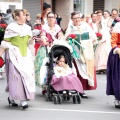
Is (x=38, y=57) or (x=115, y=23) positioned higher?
(x=115, y=23)

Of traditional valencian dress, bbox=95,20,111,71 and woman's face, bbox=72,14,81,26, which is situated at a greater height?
woman's face, bbox=72,14,81,26

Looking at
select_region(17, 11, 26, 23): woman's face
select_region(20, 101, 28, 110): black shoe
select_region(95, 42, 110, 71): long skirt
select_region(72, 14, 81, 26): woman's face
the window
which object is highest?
the window

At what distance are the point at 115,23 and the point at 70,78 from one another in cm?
136

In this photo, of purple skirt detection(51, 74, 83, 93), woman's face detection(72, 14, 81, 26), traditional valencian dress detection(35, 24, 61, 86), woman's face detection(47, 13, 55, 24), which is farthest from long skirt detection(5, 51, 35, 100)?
woman's face detection(72, 14, 81, 26)

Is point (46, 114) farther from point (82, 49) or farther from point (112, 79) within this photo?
point (82, 49)

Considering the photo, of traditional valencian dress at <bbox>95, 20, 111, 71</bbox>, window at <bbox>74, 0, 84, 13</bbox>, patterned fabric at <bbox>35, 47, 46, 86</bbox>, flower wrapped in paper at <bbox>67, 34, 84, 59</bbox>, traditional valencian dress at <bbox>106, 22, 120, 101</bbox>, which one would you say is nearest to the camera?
traditional valencian dress at <bbox>106, 22, 120, 101</bbox>

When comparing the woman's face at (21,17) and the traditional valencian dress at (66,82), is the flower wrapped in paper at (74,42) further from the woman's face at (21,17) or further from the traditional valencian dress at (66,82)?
the woman's face at (21,17)

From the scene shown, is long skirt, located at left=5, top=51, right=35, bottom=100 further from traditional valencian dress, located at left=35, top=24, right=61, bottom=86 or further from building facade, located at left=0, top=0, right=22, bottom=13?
building facade, located at left=0, top=0, right=22, bottom=13

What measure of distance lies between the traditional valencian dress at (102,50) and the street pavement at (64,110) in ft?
15.7

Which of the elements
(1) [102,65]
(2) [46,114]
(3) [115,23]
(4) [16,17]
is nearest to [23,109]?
(2) [46,114]

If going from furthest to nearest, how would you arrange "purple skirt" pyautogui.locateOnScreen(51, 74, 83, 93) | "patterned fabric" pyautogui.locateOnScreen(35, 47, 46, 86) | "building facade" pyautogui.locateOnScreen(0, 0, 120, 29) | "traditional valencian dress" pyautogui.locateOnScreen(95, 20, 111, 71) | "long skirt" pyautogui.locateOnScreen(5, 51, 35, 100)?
"building facade" pyautogui.locateOnScreen(0, 0, 120, 29) → "traditional valencian dress" pyautogui.locateOnScreen(95, 20, 111, 71) → "patterned fabric" pyautogui.locateOnScreen(35, 47, 46, 86) → "purple skirt" pyautogui.locateOnScreen(51, 74, 83, 93) → "long skirt" pyautogui.locateOnScreen(5, 51, 35, 100)

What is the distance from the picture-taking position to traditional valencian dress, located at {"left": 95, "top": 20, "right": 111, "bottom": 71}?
51.6 ft

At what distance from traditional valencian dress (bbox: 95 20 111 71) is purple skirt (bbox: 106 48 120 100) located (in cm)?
602

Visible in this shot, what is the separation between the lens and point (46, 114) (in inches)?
356
